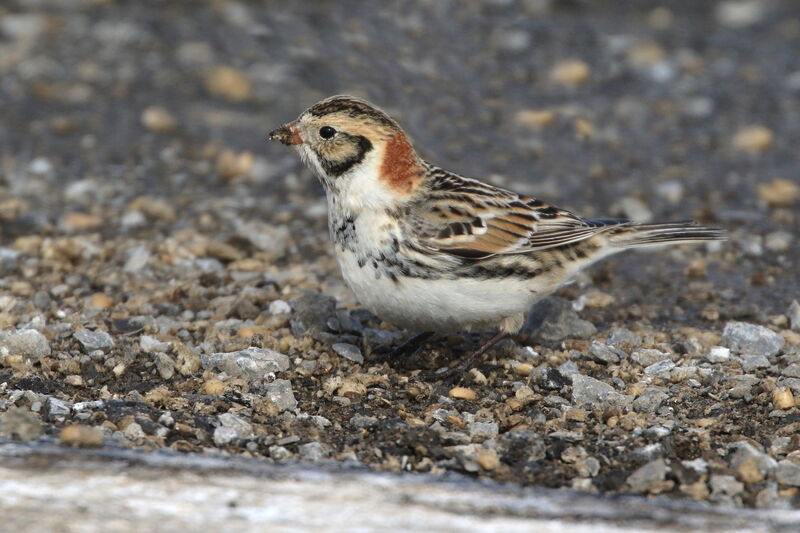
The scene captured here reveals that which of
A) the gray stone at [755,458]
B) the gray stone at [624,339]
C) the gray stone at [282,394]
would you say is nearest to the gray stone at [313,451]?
the gray stone at [282,394]

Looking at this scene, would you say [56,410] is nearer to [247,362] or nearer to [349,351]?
[247,362]

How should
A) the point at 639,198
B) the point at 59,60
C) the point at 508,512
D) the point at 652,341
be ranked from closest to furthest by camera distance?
the point at 508,512
the point at 652,341
the point at 639,198
the point at 59,60

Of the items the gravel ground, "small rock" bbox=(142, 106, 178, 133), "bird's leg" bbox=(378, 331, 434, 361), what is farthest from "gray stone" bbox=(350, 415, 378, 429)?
"small rock" bbox=(142, 106, 178, 133)

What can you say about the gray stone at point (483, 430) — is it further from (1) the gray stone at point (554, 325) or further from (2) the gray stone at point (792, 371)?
(2) the gray stone at point (792, 371)

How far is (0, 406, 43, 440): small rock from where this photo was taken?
14.6 feet

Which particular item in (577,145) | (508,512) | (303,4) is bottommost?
(508,512)

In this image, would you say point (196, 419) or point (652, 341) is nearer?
point (196, 419)

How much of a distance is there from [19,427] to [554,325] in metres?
3.01

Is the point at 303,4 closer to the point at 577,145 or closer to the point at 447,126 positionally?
the point at 447,126

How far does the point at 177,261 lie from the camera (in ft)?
23.3

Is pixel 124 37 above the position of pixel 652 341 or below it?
above

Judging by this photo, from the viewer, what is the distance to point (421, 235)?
559 centimetres

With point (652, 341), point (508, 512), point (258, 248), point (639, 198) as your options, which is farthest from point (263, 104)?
point (508, 512)

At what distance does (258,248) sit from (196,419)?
9.15 feet
